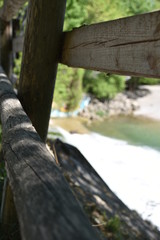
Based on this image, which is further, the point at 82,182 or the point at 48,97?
the point at 82,182

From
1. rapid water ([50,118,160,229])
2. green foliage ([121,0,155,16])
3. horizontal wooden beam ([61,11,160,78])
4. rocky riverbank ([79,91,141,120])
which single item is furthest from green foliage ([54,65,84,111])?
horizontal wooden beam ([61,11,160,78])

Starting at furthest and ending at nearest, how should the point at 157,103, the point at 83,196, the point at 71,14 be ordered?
the point at 157,103, the point at 71,14, the point at 83,196

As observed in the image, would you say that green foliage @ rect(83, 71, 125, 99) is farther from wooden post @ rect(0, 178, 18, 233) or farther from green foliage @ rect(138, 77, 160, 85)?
wooden post @ rect(0, 178, 18, 233)

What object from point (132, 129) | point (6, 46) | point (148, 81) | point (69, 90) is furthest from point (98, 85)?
point (6, 46)

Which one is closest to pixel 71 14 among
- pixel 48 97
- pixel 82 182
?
pixel 82 182

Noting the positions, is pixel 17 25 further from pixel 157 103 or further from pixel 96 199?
pixel 157 103

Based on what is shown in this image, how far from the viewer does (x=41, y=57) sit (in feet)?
6.76

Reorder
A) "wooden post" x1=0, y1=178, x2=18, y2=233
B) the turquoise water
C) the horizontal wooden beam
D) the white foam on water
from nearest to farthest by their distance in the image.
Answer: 1. the horizontal wooden beam
2. "wooden post" x1=0, y1=178, x2=18, y2=233
3. the white foam on water
4. the turquoise water

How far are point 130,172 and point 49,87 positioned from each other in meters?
6.53

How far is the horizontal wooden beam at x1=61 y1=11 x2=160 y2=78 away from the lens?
112 cm

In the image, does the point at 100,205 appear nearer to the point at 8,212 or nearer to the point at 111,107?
the point at 8,212

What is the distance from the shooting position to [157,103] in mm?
24109

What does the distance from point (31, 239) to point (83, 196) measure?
320 cm

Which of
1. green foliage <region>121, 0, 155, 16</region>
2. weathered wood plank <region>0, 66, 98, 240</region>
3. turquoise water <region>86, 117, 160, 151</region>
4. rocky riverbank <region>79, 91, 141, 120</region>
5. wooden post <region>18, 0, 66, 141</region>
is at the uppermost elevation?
green foliage <region>121, 0, 155, 16</region>
